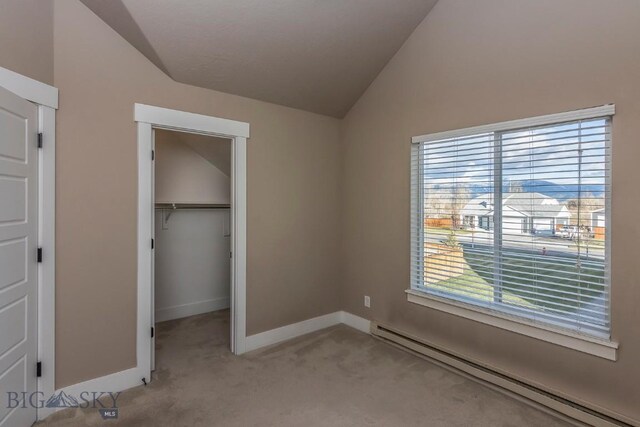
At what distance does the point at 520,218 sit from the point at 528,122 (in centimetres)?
68

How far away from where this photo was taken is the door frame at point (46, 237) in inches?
80.5

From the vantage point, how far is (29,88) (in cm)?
194

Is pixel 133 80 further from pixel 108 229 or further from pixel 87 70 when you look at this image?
pixel 108 229

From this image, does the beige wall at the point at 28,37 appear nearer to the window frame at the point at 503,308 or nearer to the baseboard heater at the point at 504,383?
the window frame at the point at 503,308

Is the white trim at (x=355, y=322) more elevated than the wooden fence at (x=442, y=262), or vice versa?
the wooden fence at (x=442, y=262)

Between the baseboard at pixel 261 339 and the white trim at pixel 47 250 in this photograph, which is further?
the baseboard at pixel 261 339

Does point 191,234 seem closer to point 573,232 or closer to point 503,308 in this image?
point 503,308

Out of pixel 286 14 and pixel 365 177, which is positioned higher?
pixel 286 14

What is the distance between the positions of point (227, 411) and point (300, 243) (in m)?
1.69

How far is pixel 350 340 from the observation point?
326cm

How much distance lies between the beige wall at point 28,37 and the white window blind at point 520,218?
110 inches

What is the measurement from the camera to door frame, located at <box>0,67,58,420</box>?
2.04 m

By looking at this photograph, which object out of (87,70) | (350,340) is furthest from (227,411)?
(87,70)

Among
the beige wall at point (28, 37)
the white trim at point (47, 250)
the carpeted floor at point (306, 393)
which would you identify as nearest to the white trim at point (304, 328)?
the carpeted floor at point (306, 393)
